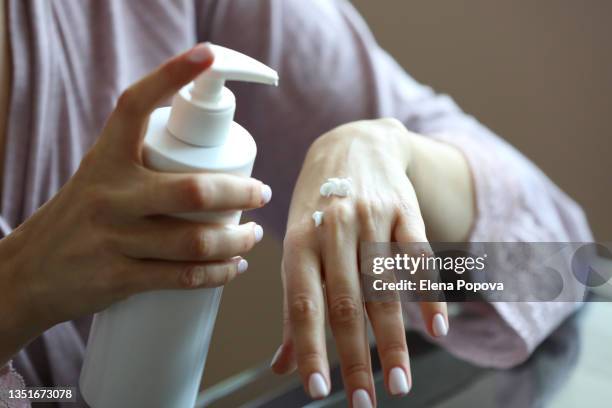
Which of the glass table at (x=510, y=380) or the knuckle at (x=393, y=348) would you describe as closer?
the knuckle at (x=393, y=348)

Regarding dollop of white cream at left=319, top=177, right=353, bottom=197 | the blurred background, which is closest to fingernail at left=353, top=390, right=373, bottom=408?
dollop of white cream at left=319, top=177, right=353, bottom=197

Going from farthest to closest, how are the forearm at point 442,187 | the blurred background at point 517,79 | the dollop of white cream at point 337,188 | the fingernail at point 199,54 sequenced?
the blurred background at point 517,79 < the forearm at point 442,187 < the dollop of white cream at point 337,188 < the fingernail at point 199,54

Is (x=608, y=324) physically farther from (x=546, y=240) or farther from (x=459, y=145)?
(x=459, y=145)

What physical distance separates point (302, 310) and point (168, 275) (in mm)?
65

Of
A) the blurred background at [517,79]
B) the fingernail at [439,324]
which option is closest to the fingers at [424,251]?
the fingernail at [439,324]

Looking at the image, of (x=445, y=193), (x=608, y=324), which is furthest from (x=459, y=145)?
(x=608, y=324)

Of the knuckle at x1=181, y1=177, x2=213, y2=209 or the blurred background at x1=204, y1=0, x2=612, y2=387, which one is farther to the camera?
the blurred background at x1=204, y1=0, x2=612, y2=387

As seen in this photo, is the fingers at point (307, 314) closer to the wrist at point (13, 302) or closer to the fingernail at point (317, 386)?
the fingernail at point (317, 386)

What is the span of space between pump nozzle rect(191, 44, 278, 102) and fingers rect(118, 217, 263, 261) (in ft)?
0.18

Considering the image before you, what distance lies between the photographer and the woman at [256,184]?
0.28 metres

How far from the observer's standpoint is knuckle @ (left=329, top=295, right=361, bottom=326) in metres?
0.31

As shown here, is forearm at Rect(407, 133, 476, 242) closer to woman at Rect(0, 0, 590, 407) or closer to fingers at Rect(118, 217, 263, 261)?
woman at Rect(0, 0, 590, 407)

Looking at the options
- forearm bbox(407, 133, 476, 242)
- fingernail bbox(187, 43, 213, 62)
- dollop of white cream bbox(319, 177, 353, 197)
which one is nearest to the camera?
fingernail bbox(187, 43, 213, 62)

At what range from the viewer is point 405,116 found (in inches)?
24.7
